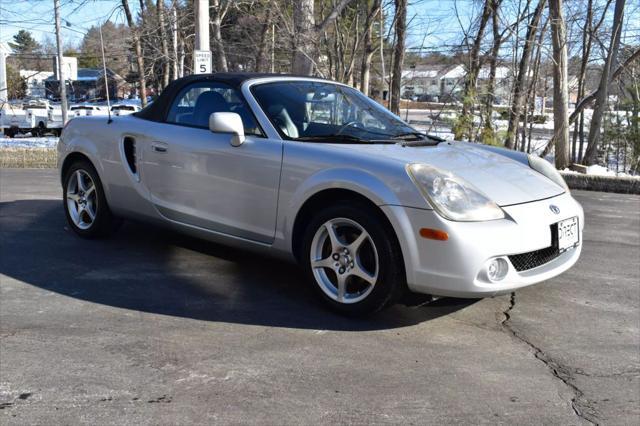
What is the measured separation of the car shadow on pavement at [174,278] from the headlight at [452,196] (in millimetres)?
795

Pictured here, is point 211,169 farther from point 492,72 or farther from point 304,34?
point 492,72

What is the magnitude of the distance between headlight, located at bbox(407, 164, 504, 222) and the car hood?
8 centimetres

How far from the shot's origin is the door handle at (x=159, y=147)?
4.70 metres

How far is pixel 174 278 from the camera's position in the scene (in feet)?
14.9

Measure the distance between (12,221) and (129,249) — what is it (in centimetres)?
193

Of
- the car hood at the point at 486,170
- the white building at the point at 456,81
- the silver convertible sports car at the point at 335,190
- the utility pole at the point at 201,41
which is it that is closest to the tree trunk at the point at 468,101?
the white building at the point at 456,81

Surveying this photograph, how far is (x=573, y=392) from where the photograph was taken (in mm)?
2895

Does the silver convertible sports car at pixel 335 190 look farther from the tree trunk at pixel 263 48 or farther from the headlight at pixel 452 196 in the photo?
the tree trunk at pixel 263 48

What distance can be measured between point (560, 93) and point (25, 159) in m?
11.3

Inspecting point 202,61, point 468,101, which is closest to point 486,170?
point 202,61

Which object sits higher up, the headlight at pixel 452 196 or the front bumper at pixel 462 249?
the headlight at pixel 452 196

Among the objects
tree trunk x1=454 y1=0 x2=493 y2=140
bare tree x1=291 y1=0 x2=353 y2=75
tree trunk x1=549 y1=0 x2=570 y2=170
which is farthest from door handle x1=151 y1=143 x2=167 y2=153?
tree trunk x1=549 y1=0 x2=570 y2=170

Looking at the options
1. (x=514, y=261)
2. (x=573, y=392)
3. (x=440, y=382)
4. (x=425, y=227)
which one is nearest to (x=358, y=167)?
(x=425, y=227)

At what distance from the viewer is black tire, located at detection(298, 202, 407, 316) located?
3486mm
